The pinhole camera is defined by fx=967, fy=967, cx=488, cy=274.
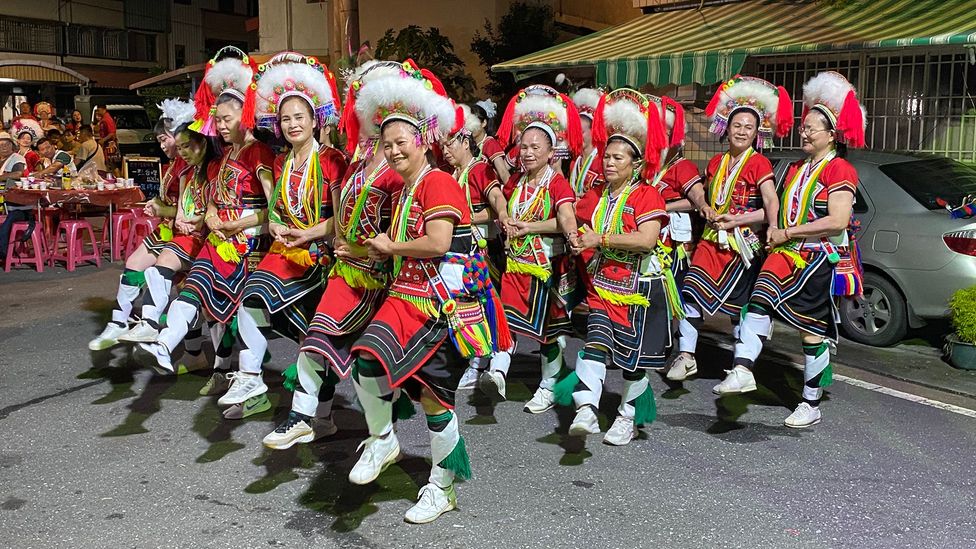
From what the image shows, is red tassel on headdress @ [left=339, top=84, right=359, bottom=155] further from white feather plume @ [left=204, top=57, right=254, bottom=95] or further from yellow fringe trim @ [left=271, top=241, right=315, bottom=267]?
white feather plume @ [left=204, top=57, right=254, bottom=95]

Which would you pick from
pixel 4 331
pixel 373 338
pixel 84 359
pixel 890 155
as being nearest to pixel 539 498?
pixel 373 338

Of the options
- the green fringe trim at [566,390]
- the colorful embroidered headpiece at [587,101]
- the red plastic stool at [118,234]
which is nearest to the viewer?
the green fringe trim at [566,390]

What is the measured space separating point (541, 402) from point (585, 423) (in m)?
1.06

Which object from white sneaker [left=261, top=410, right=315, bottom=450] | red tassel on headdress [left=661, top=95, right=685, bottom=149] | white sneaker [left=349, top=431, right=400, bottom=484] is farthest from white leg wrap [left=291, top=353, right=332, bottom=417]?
red tassel on headdress [left=661, top=95, right=685, bottom=149]

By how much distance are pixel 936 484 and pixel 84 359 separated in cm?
595

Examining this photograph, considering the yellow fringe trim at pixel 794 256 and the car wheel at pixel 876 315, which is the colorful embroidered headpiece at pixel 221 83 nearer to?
the yellow fringe trim at pixel 794 256

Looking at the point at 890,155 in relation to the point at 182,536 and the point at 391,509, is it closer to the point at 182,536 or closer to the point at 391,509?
the point at 391,509

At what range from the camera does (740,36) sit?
1109cm

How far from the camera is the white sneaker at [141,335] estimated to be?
551 cm

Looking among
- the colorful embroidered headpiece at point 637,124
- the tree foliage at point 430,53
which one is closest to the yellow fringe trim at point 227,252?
the colorful embroidered headpiece at point 637,124

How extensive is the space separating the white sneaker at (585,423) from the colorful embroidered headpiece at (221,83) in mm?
2482

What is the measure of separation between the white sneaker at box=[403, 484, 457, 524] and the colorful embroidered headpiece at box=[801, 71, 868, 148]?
318 centimetres

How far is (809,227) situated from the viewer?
559 cm

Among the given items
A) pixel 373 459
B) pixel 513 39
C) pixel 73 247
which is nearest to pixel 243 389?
pixel 373 459
